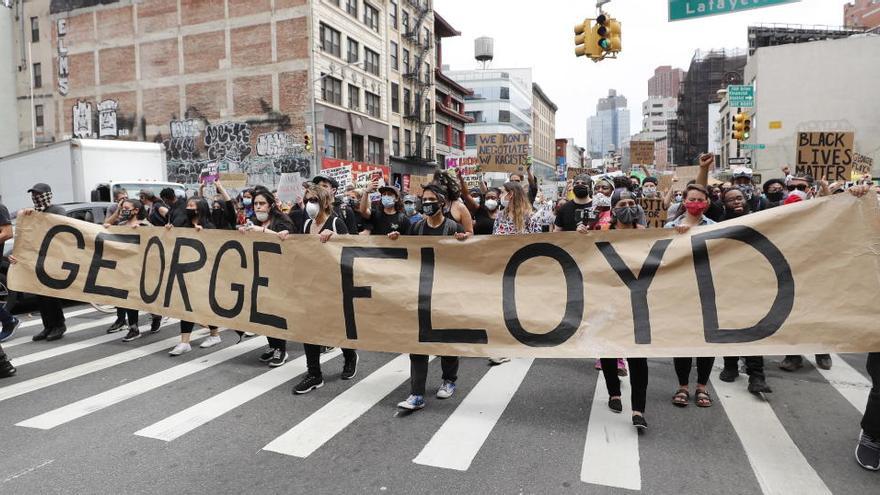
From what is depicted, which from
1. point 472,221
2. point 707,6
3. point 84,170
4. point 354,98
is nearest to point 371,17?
point 354,98

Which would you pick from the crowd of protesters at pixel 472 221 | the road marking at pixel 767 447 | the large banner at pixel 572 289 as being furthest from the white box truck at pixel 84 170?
the road marking at pixel 767 447

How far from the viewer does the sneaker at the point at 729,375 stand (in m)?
5.97

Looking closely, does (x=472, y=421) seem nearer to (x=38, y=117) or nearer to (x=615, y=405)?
(x=615, y=405)

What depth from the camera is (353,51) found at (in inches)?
1454

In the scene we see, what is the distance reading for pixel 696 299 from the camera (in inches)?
176

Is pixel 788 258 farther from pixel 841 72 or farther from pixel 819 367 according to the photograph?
pixel 841 72

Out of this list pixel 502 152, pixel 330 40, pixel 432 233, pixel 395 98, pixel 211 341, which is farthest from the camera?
pixel 395 98

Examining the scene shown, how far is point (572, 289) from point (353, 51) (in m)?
35.0

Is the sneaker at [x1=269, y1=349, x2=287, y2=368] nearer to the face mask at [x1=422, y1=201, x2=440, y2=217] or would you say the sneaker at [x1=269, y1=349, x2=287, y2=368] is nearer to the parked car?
the face mask at [x1=422, y1=201, x2=440, y2=217]

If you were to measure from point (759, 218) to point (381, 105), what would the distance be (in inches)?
1501

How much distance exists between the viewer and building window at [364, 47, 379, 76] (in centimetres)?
3856

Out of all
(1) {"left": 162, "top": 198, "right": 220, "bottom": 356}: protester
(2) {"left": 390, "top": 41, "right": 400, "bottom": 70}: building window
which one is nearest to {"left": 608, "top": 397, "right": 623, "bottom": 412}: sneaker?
(1) {"left": 162, "top": 198, "right": 220, "bottom": 356}: protester

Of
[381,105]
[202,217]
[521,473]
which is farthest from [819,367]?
[381,105]

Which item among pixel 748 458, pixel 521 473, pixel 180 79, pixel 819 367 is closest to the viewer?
pixel 521 473
